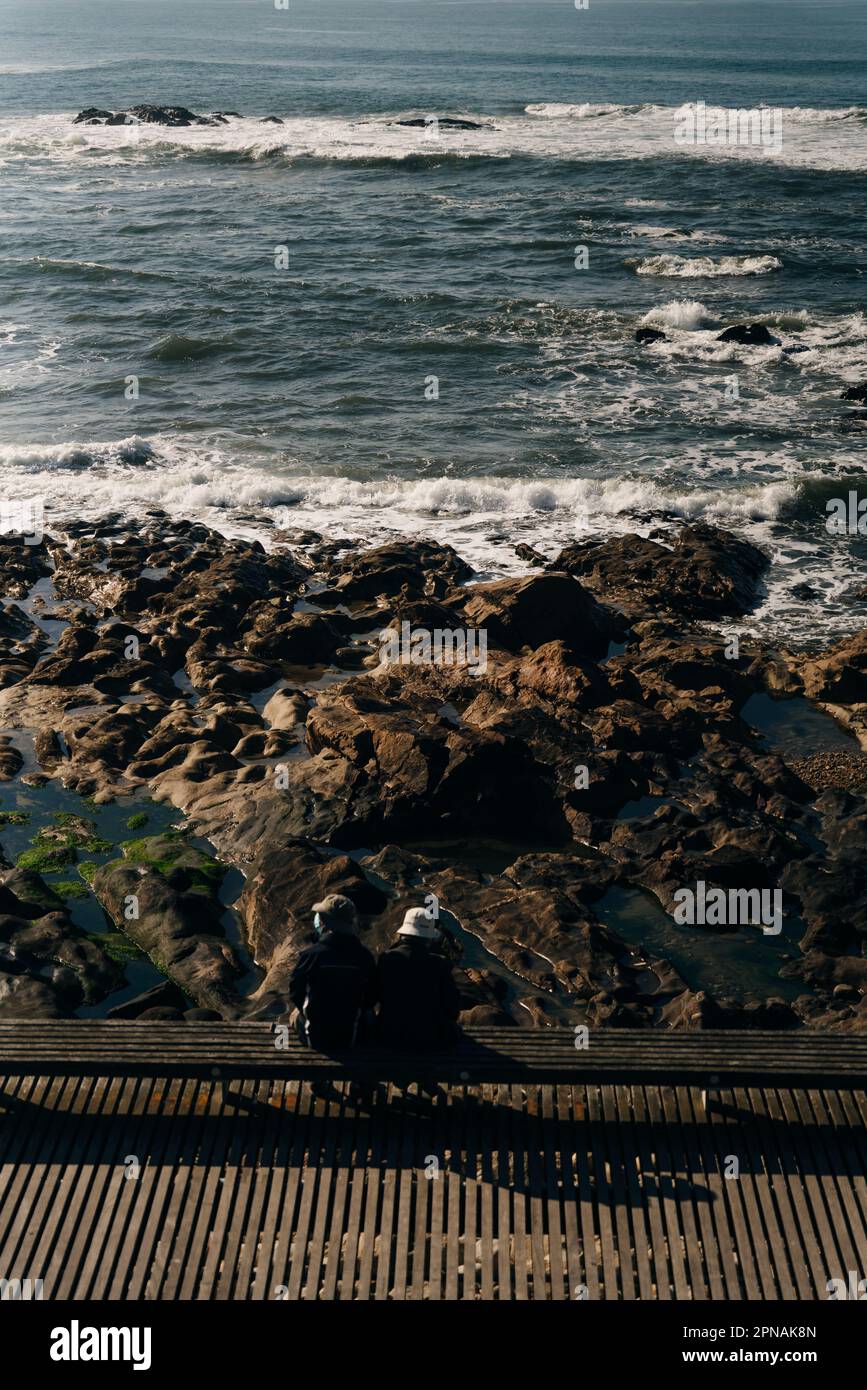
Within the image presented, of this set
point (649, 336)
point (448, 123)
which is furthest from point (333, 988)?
point (448, 123)

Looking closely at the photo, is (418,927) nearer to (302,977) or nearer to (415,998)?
(415,998)

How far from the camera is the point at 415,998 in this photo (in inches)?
422

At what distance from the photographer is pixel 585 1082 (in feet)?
35.0

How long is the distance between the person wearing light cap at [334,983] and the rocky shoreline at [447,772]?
3142mm

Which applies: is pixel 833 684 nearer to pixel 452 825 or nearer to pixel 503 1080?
pixel 452 825

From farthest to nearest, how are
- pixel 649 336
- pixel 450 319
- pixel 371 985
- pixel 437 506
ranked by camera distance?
pixel 450 319 < pixel 649 336 < pixel 437 506 < pixel 371 985

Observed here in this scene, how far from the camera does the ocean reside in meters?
31.4

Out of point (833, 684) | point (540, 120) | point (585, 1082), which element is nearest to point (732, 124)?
point (540, 120)

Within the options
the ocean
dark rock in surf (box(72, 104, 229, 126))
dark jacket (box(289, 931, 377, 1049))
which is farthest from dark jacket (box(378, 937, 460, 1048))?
dark rock in surf (box(72, 104, 229, 126))

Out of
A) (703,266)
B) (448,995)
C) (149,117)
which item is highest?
(149,117)

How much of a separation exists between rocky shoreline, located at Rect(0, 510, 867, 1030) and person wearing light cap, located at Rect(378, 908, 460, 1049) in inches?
116

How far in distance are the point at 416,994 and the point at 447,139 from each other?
78.1 meters

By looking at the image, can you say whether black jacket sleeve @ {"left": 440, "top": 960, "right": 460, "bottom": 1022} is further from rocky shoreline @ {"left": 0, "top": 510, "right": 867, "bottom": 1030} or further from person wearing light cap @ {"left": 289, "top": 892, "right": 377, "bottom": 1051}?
rocky shoreline @ {"left": 0, "top": 510, "right": 867, "bottom": 1030}

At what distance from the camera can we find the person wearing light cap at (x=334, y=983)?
10.6 m
